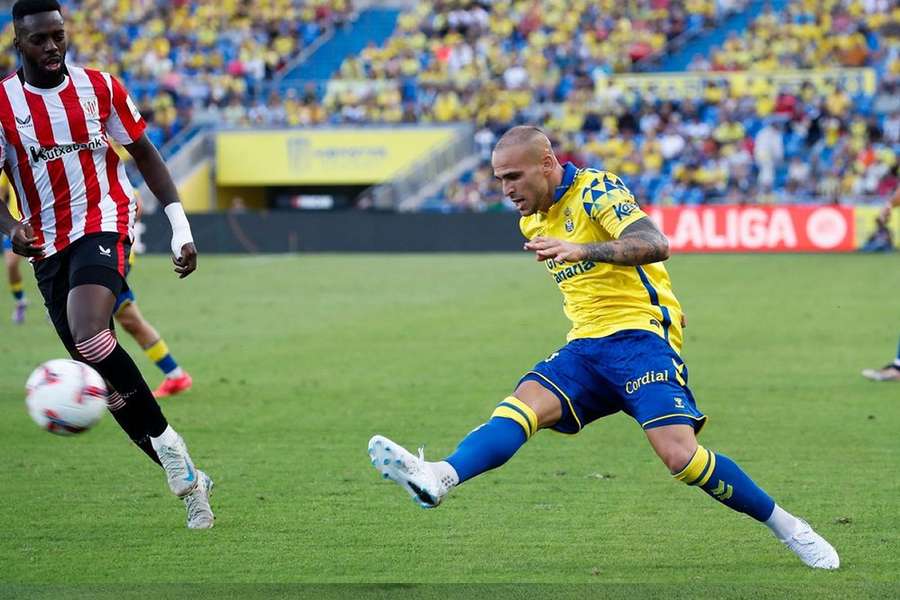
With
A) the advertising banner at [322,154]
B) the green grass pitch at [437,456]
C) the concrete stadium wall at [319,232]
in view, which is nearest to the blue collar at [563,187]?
the green grass pitch at [437,456]

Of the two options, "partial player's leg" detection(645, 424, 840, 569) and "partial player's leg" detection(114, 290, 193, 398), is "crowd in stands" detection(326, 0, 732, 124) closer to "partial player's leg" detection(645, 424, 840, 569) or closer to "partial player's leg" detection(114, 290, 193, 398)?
"partial player's leg" detection(114, 290, 193, 398)

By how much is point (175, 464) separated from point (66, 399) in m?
0.65

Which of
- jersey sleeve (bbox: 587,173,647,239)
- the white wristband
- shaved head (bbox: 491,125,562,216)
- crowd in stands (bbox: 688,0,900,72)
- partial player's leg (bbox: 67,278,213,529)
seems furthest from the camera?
crowd in stands (bbox: 688,0,900,72)

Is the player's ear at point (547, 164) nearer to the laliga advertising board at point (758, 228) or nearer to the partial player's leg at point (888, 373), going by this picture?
the partial player's leg at point (888, 373)

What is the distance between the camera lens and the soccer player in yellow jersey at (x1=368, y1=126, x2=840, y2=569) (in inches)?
219

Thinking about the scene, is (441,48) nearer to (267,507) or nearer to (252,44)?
(252,44)

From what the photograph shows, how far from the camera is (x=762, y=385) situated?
11.6m

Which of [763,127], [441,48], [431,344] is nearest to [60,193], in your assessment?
[431,344]

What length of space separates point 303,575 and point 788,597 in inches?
78.2

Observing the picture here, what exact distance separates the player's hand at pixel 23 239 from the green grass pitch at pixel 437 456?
1.36 meters

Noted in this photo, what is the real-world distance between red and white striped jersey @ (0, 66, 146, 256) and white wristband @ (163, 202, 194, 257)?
0.24 meters

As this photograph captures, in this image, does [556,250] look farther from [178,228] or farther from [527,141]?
[178,228]

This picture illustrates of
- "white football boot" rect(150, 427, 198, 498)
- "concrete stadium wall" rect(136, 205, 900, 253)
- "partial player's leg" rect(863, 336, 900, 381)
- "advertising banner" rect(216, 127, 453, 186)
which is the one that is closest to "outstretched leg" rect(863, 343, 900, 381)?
"partial player's leg" rect(863, 336, 900, 381)

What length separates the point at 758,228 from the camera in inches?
1123
